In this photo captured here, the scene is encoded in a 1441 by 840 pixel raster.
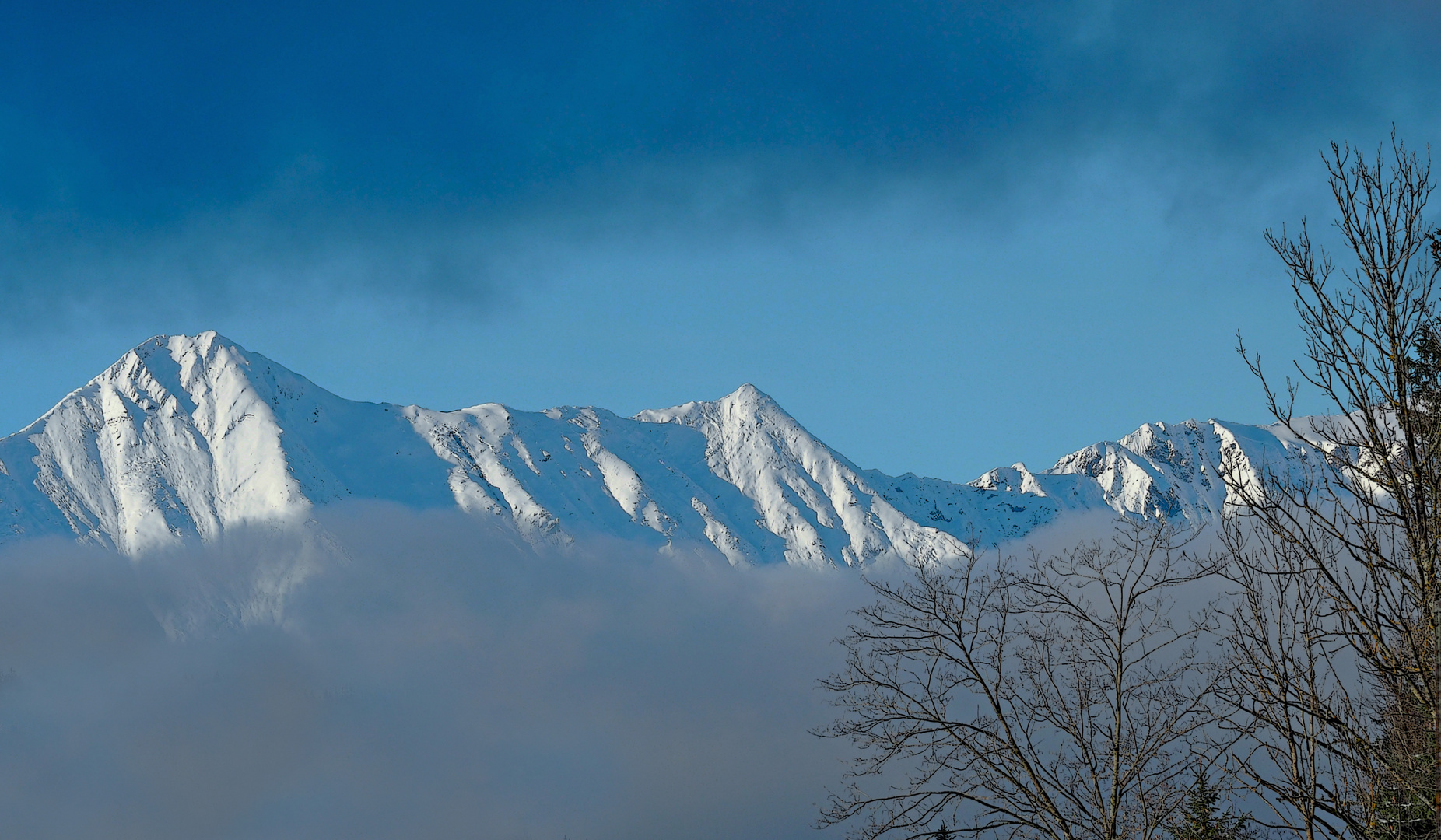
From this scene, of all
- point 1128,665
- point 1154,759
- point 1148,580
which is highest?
point 1148,580

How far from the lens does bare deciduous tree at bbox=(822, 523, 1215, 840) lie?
14.5m

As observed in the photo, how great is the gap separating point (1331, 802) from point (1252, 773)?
2.31 feet

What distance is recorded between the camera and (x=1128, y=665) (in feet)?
49.6

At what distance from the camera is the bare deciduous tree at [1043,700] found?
47.7 feet

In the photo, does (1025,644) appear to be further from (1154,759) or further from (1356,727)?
(1356,727)

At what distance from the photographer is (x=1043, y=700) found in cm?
1542

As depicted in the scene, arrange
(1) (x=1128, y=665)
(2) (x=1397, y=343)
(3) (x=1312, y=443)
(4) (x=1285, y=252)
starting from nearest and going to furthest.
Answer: (3) (x=1312, y=443) → (2) (x=1397, y=343) → (4) (x=1285, y=252) → (1) (x=1128, y=665)

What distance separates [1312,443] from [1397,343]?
4.95 feet

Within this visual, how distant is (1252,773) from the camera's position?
1240 centimetres

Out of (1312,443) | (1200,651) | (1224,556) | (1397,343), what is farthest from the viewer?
(1200,651)

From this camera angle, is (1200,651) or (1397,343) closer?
(1397,343)

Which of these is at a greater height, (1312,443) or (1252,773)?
(1312,443)

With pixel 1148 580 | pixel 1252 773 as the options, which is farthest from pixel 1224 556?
pixel 1252 773

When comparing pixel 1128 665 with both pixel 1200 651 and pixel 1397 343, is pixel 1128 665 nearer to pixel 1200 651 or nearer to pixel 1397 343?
pixel 1200 651
